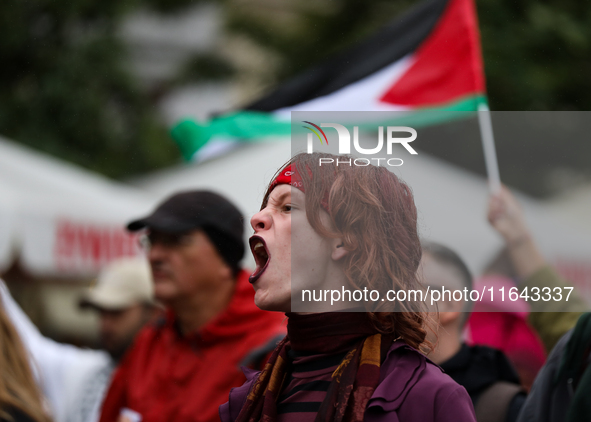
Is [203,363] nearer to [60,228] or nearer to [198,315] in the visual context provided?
[198,315]

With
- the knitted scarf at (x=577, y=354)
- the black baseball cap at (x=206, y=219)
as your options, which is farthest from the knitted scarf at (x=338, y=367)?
the black baseball cap at (x=206, y=219)

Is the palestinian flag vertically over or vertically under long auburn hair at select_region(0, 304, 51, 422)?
over

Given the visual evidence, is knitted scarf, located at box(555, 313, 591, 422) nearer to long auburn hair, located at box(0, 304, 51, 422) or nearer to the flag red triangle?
the flag red triangle

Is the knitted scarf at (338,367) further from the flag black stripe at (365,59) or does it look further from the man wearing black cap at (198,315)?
the flag black stripe at (365,59)

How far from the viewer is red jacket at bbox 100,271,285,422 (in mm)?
2250

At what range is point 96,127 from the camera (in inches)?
349

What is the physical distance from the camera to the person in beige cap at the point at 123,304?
412 cm

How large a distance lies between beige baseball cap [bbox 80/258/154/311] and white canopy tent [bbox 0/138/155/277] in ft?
1.86

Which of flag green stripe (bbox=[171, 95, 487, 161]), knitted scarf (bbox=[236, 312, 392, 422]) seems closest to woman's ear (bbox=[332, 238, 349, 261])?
knitted scarf (bbox=[236, 312, 392, 422])

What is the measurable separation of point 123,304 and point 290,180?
313 cm

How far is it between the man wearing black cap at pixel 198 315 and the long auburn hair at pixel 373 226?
935 millimetres

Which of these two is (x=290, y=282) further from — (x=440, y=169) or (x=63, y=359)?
(x=63, y=359)

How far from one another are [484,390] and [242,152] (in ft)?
12.5

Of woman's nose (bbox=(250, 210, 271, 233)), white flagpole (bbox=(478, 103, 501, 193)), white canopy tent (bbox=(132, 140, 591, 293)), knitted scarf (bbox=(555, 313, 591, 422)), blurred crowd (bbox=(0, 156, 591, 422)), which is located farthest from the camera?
white flagpole (bbox=(478, 103, 501, 193))
